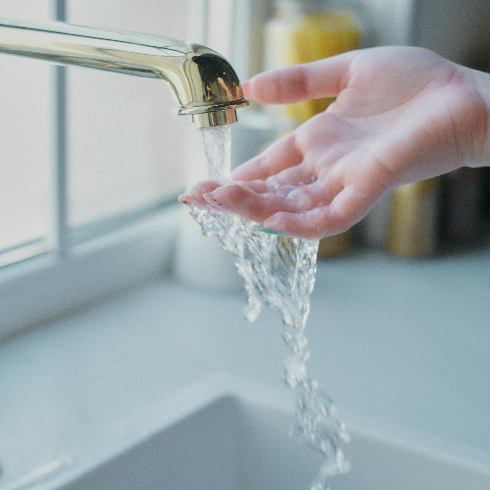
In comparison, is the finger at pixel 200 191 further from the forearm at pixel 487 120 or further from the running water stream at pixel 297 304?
the forearm at pixel 487 120

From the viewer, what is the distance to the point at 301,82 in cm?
65

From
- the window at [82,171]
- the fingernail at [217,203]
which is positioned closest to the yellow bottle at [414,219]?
the window at [82,171]

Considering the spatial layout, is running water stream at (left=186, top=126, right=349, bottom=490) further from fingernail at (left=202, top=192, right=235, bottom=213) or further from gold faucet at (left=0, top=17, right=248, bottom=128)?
gold faucet at (left=0, top=17, right=248, bottom=128)

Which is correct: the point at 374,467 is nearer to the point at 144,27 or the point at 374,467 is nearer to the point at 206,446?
the point at 206,446

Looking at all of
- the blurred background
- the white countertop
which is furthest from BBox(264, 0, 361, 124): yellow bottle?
the white countertop

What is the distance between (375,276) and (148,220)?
1.10 ft

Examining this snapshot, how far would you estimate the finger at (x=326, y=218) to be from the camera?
0.51 m

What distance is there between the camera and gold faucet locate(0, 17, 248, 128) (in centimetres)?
42

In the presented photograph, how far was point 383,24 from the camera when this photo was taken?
3.49ft

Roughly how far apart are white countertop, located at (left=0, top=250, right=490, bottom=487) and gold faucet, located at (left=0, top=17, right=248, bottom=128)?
14.3 inches

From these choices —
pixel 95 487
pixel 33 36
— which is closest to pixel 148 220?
pixel 95 487

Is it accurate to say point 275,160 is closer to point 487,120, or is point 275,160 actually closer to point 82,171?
point 487,120

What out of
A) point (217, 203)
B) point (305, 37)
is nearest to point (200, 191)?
point (217, 203)

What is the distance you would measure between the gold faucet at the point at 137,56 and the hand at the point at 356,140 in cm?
9
